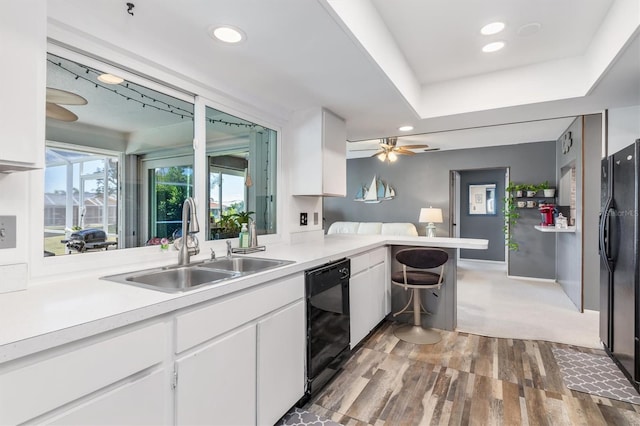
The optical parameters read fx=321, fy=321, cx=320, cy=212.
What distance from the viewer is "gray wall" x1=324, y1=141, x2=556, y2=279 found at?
18.4 ft

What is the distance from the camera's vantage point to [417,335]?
308cm

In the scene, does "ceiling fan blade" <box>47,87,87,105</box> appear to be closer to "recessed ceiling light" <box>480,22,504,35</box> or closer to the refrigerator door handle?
"recessed ceiling light" <box>480,22,504,35</box>

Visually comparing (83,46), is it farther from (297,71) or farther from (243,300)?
(243,300)

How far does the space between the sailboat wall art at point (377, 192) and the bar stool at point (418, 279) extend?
152 inches

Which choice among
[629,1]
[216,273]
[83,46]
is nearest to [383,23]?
[629,1]

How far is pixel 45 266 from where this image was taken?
1.46 meters

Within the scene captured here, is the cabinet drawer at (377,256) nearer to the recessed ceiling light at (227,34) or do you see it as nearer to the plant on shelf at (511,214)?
the recessed ceiling light at (227,34)

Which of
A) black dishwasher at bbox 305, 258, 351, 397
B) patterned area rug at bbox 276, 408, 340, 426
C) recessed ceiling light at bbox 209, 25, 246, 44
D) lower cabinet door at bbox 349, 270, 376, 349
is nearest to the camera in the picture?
recessed ceiling light at bbox 209, 25, 246, 44

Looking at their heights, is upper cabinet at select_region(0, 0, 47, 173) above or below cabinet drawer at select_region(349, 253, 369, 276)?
above

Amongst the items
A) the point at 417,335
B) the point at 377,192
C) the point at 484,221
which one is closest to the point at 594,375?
the point at 417,335

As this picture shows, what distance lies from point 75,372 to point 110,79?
1.55m

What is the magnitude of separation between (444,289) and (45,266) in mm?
3177

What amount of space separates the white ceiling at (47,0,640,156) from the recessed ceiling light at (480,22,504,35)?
0.14 ft

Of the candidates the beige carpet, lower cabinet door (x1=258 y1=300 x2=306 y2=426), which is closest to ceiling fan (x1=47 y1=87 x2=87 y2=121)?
lower cabinet door (x1=258 y1=300 x2=306 y2=426)
